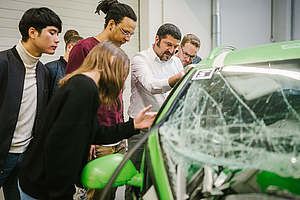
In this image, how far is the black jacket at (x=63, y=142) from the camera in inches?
32.5

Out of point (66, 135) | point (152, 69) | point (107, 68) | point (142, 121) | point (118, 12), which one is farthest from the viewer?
point (152, 69)

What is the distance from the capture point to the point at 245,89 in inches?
43.1

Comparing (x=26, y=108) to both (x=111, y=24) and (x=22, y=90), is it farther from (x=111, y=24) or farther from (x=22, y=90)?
(x=111, y=24)

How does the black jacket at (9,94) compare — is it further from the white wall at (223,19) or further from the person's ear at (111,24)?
the white wall at (223,19)

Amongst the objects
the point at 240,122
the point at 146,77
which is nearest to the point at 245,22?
the point at 146,77

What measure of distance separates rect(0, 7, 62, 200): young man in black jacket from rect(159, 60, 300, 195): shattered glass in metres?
0.87

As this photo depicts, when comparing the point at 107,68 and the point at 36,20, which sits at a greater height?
the point at 36,20

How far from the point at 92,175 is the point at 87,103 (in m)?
0.27

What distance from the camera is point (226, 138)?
926 mm

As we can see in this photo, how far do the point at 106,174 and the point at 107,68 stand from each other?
437mm

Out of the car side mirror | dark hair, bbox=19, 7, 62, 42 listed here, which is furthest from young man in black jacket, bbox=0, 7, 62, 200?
the car side mirror

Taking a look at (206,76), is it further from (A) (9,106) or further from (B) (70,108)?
(A) (9,106)

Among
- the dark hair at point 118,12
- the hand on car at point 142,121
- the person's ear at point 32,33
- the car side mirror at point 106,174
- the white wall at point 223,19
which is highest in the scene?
the white wall at point 223,19

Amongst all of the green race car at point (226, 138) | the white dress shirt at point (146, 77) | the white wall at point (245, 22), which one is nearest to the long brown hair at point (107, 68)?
the green race car at point (226, 138)
